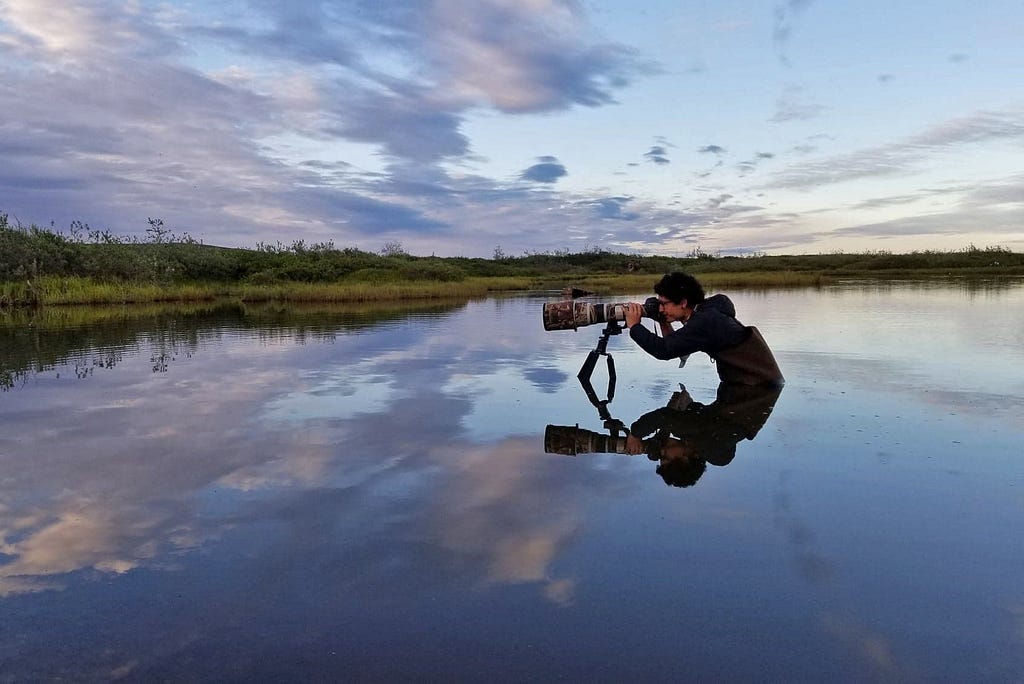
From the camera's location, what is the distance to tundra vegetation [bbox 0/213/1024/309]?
28.1 meters

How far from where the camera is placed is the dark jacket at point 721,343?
704 centimetres

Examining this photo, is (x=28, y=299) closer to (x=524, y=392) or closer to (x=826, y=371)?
(x=524, y=392)

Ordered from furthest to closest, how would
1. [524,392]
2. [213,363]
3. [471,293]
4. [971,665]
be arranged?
[471,293] < [213,363] < [524,392] < [971,665]

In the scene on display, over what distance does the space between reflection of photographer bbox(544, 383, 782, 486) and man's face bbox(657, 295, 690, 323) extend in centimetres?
89

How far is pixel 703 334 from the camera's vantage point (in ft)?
23.4

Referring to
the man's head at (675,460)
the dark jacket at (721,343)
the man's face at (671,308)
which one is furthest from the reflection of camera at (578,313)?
the man's head at (675,460)

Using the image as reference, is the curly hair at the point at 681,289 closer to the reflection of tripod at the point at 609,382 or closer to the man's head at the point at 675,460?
the reflection of tripod at the point at 609,382

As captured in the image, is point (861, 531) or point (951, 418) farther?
point (951, 418)

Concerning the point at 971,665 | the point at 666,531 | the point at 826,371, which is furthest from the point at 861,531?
the point at 826,371

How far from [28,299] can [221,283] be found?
14.7 metres

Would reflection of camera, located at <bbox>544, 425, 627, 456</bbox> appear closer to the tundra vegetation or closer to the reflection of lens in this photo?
the reflection of lens

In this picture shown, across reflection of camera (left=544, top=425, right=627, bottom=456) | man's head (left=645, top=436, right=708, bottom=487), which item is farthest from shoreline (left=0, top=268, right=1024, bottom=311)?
man's head (left=645, top=436, right=708, bottom=487)

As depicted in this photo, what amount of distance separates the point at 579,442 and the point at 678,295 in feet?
7.29

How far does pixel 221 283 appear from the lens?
4041 centimetres
